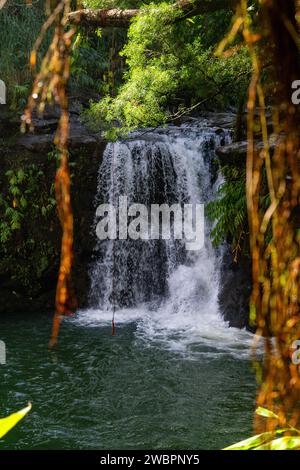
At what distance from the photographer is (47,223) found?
36.6 feet

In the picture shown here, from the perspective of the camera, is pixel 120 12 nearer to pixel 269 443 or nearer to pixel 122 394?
pixel 122 394

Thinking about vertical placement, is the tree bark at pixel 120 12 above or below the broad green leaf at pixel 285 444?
above

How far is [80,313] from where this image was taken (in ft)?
Answer: 35.1

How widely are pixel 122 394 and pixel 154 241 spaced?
16.7ft

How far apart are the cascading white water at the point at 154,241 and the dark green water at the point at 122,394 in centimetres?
221

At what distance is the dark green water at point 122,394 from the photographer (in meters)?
5.27

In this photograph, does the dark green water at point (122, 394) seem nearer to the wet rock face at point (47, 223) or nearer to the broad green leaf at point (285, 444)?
the wet rock face at point (47, 223)

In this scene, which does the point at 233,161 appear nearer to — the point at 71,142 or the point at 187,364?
the point at 187,364

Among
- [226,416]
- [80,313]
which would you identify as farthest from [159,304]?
[226,416]

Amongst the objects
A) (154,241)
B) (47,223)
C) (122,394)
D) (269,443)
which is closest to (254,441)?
(269,443)

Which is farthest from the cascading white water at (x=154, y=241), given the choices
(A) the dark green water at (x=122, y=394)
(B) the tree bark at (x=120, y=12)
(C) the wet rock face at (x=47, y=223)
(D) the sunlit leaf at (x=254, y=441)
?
(D) the sunlit leaf at (x=254, y=441)

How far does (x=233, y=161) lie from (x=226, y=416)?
172 inches

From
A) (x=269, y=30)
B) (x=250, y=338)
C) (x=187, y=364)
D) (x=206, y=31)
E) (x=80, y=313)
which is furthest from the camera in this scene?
(x=80, y=313)

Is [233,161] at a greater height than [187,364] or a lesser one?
greater
